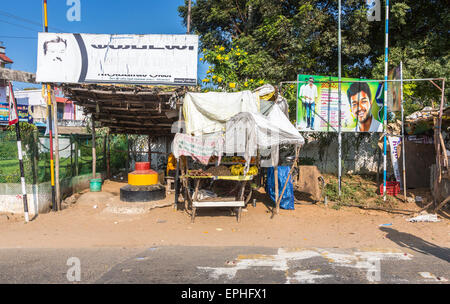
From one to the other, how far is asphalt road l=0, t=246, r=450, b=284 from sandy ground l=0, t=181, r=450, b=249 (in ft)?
1.70

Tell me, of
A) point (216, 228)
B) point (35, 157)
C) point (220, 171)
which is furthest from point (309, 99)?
point (35, 157)

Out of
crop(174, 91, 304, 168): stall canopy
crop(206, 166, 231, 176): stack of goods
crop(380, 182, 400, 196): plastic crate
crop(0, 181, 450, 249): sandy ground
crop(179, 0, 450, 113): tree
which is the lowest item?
crop(0, 181, 450, 249): sandy ground

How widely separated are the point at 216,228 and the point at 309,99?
17.6 feet

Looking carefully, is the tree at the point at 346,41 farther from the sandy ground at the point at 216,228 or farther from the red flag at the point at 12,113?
the red flag at the point at 12,113

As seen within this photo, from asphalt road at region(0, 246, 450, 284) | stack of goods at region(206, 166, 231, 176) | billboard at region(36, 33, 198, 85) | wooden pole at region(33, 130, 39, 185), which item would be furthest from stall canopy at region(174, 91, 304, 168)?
wooden pole at region(33, 130, 39, 185)

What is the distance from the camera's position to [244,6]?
16172 millimetres

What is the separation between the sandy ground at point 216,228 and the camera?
20.1 feet

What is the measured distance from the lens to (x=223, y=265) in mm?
4695

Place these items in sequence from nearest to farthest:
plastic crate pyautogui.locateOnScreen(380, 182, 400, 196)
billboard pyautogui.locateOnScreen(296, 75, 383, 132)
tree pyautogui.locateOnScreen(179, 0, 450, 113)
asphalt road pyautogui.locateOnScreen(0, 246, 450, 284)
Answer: asphalt road pyautogui.locateOnScreen(0, 246, 450, 284) < plastic crate pyautogui.locateOnScreen(380, 182, 400, 196) < billboard pyautogui.locateOnScreen(296, 75, 383, 132) < tree pyautogui.locateOnScreen(179, 0, 450, 113)

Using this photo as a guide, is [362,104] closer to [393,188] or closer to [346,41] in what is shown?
[393,188]

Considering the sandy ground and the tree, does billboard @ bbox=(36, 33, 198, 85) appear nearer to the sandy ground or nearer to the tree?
the sandy ground

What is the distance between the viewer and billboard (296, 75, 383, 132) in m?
10.1

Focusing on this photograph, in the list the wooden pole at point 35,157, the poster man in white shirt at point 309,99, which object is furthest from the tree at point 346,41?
the wooden pole at point 35,157
